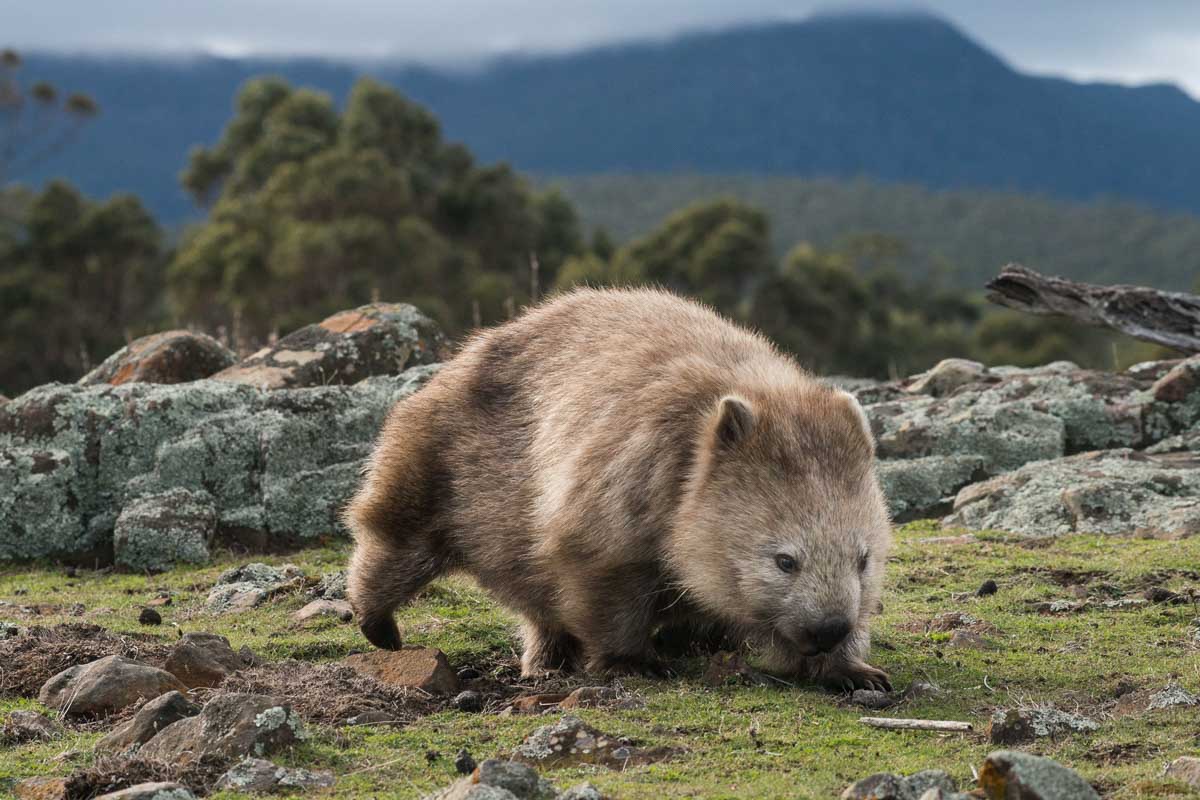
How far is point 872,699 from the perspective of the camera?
5.07 metres

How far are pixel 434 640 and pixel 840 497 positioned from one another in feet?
6.91

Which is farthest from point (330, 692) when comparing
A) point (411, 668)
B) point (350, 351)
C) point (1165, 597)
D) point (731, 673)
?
point (350, 351)

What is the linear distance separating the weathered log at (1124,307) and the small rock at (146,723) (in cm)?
601

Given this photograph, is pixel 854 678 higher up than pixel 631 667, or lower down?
higher up

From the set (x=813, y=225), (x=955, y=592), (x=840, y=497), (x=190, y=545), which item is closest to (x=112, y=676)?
(x=840, y=497)

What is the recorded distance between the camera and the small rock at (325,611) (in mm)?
6645

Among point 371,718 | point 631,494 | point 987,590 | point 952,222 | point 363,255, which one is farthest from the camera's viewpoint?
point 952,222

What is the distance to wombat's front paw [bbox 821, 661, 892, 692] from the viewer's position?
17.2ft

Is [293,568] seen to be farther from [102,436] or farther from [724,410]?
[724,410]

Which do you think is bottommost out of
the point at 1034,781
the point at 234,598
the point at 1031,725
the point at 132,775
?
the point at 234,598

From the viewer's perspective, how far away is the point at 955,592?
21.9ft

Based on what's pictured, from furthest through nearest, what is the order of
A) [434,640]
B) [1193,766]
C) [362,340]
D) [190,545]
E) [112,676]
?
[362,340] < [190,545] < [434,640] < [112,676] < [1193,766]

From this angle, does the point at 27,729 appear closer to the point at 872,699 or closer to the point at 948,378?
the point at 872,699

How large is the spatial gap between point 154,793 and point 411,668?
1714 millimetres
